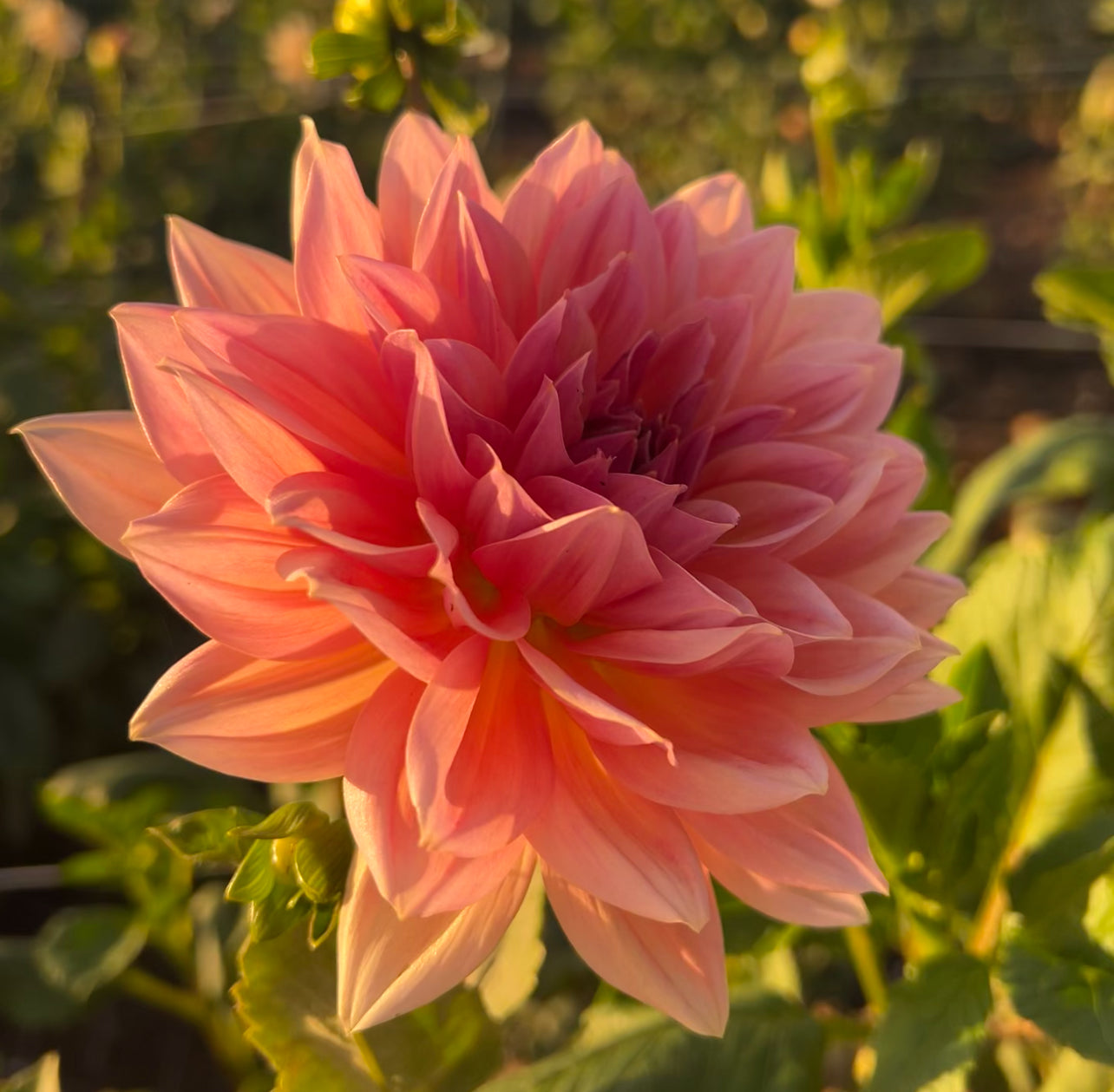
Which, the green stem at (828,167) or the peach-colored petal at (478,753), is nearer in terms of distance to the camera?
the peach-colored petal at (478,753)

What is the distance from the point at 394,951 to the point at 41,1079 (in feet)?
1.07

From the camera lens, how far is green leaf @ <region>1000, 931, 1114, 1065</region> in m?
0.68

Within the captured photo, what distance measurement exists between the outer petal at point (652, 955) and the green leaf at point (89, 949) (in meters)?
0.68

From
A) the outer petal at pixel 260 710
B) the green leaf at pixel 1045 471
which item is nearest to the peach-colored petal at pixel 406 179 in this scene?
the outer petal at pixel 260 710

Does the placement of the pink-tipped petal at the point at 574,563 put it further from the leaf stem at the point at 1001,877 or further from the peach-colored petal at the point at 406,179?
the leaf stem at the point at 1001,877

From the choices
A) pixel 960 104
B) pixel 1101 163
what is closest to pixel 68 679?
pixel 1101 163

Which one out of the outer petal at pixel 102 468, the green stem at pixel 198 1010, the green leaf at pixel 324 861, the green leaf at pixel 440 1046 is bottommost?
the green stem at pixel 198 1010

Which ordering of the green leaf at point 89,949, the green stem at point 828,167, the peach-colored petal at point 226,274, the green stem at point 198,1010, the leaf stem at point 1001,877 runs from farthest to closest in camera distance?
the green stem at point 828,167 → the green stem at point 198,1010 → the green leaf at point 89,949 → the leaf stem at point 1001,877 → the peach-colored petal at point 226,274

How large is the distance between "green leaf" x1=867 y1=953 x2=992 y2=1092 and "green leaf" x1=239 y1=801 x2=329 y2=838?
0.45 m

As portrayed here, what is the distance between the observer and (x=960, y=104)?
172 inches

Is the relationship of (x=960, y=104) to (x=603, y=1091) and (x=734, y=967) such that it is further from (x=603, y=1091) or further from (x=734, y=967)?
(x=603, y=1091)

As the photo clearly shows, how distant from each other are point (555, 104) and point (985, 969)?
4.30 metres

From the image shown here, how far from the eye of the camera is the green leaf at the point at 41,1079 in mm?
686

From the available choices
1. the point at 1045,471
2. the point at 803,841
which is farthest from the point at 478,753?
the point at 1045,471
